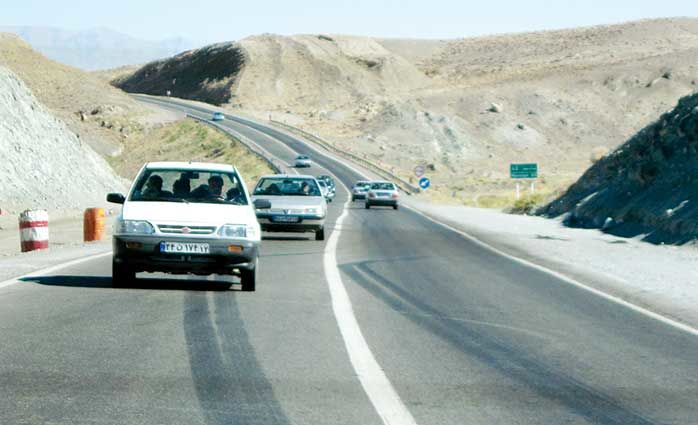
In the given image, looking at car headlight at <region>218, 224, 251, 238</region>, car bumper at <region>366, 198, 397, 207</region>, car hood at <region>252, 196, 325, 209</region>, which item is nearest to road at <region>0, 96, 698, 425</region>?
car headlight at <region>218, 224, 251, 238</region>

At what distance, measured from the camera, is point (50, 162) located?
51.6m

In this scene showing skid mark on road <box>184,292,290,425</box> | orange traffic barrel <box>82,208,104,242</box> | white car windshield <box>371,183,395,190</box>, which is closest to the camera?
skid mark on road <box>184,292,290,425</box>

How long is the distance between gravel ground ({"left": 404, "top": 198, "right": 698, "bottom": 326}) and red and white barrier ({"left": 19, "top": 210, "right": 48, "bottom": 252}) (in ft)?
33.3

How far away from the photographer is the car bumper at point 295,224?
2691 centimetres

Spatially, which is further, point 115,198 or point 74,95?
point 74,95

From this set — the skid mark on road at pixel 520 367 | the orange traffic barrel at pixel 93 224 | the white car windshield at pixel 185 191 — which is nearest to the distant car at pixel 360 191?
the orange traffic barrel at pixel 93 224

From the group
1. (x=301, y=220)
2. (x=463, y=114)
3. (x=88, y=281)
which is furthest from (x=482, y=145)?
(x=88, y=281)

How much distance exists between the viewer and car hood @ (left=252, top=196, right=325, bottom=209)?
2706 centimetres

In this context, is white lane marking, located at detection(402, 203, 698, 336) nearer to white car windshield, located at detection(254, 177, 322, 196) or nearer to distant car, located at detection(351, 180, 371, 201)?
A: white car windshield, located at detection(254, 177, 322, 196)

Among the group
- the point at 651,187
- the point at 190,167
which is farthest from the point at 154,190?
the point at 651,187

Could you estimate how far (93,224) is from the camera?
28.5m

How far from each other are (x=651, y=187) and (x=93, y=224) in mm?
19034

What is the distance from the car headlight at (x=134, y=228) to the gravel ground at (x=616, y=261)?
252 inches

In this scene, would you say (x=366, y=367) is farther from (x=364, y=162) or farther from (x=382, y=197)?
(x=364, y=162)
